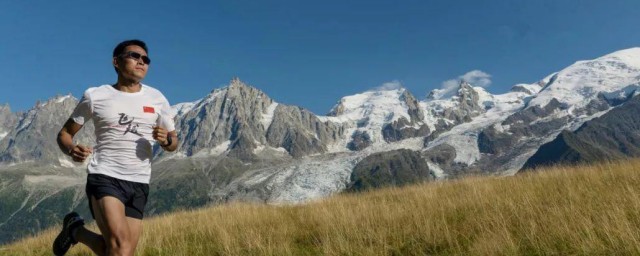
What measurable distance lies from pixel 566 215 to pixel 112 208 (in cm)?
667

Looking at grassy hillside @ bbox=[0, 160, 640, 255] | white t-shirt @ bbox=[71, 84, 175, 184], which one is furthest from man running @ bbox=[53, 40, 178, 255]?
grassy hillside @ bbox=[0, 160, 640, 255]

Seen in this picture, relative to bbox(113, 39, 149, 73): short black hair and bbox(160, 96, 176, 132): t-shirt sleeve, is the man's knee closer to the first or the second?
bbox(160, 96, 176, 132): t-shirt sleeve

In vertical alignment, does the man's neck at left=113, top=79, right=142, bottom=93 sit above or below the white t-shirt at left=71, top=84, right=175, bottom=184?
above

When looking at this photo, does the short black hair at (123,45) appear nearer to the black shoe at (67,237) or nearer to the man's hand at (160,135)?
the man's hand at (160,135)

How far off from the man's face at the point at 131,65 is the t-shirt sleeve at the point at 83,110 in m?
0.55

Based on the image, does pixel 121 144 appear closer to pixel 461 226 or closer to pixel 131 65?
pixel 131 65

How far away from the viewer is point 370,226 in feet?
30.6

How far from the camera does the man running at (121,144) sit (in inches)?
233

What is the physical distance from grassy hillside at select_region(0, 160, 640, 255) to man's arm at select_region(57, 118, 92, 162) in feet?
11.1

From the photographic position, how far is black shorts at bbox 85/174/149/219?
5926 millimetres

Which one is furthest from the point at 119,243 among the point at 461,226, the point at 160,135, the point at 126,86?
the point at 461,226

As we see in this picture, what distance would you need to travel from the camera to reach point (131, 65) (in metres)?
6.44

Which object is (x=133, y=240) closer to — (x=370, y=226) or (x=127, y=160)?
(x=127, y=160)

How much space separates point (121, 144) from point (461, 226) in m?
5.66
